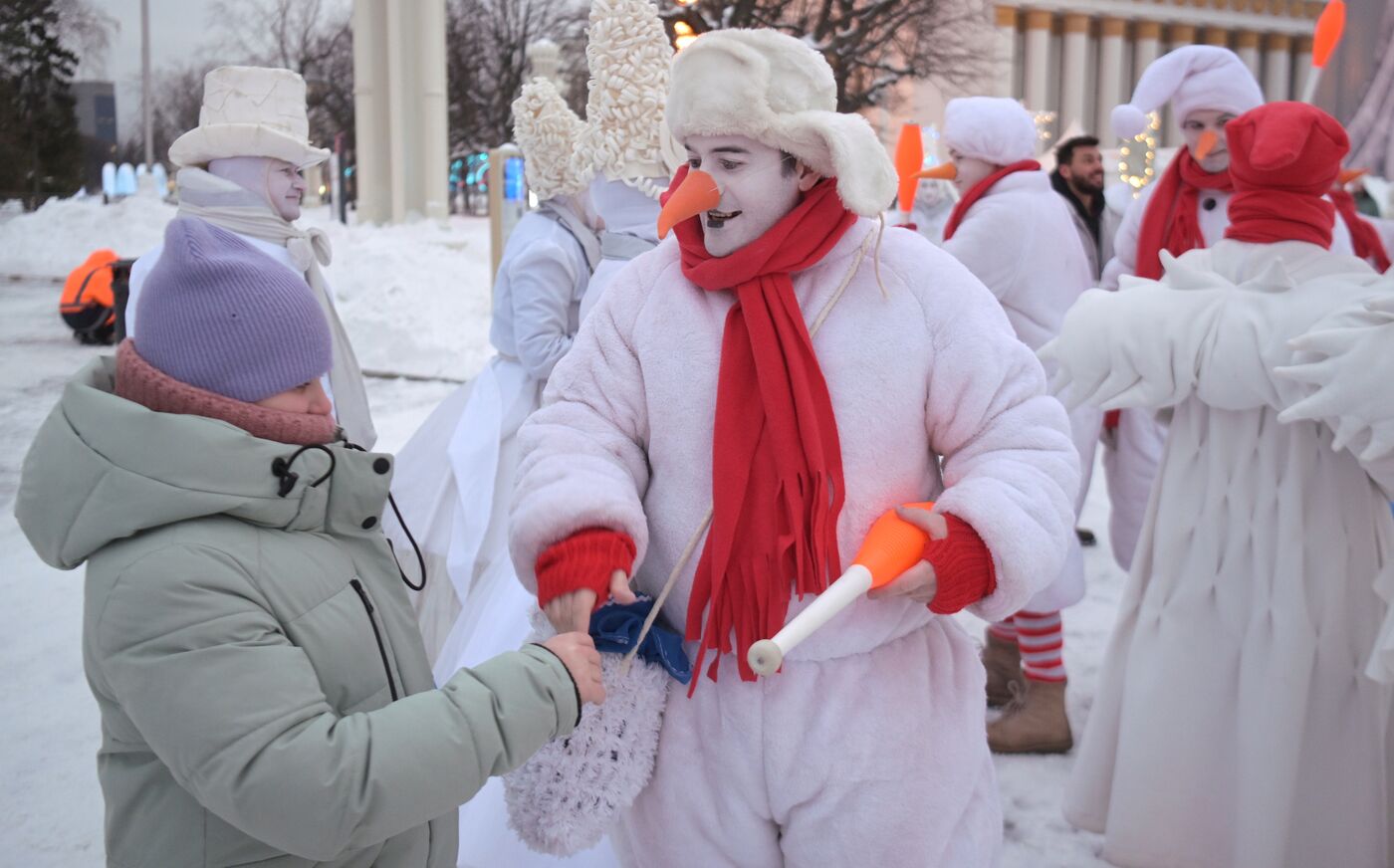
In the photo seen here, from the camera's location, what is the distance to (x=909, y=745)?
73.5 inches

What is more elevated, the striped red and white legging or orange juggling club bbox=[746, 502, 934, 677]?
orange juggling club bbox=[746, 502, 934, 677]

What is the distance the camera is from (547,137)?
14.0 ft

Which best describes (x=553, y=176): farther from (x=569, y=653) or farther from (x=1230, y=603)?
(x=569, y=653)

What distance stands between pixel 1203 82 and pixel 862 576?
2.93m

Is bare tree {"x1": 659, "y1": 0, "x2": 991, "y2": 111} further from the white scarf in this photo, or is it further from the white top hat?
the white scarf

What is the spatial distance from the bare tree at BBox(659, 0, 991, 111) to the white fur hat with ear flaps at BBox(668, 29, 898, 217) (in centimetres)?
1641

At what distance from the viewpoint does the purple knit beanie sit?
153cm

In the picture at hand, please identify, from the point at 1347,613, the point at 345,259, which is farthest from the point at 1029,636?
the point at 345,259

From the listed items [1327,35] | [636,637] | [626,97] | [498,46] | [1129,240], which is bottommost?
[636,637]

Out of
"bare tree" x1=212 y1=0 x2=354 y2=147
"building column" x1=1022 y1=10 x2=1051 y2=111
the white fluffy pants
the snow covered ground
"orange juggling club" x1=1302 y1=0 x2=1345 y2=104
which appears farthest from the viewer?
"building column" x1=1022 y1=10 x2=1051 y2=111

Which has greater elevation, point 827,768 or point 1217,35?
point 1217,35

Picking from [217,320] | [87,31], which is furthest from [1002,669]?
[87,31]

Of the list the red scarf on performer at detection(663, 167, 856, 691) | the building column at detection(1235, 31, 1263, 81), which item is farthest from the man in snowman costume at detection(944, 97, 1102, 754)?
the building column at detection(1235, 31, 1263, 81)

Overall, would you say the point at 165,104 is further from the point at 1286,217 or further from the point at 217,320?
the point at 217,320
